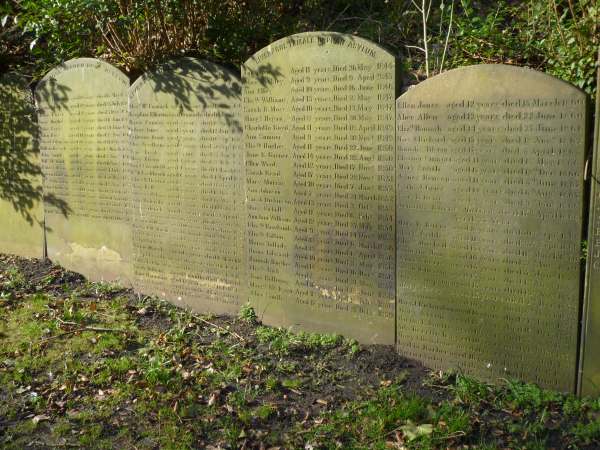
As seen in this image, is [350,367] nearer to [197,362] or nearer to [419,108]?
[197,362]

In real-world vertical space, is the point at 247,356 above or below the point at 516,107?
below

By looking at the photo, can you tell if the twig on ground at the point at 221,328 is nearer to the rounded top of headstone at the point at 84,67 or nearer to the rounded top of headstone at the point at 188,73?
the rounded top of headstone at the point at 188,73

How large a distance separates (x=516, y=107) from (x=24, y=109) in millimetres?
5365

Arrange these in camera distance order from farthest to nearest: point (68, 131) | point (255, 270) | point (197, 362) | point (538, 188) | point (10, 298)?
point (68, 131)
point (10, 298)
point (255, 270)
point (197, 362)
point (538, 188)

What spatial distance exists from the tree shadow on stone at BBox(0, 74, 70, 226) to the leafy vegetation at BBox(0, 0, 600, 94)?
0.34m

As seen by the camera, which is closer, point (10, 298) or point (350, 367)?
point (350, 367)

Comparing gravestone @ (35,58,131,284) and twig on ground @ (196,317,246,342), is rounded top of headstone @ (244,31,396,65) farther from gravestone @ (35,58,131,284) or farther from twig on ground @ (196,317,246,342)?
twig on ground @ (196,317,246,342)

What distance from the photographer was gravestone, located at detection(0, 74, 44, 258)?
24.6 ft

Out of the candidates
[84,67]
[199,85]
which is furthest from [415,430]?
[84,67]

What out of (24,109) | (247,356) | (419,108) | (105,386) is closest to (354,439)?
(247,356)

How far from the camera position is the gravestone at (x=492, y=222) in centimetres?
423

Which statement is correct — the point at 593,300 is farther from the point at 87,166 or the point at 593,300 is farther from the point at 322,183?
the point at 87,166

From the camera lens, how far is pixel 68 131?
23.1 ft

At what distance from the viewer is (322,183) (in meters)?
5.28
